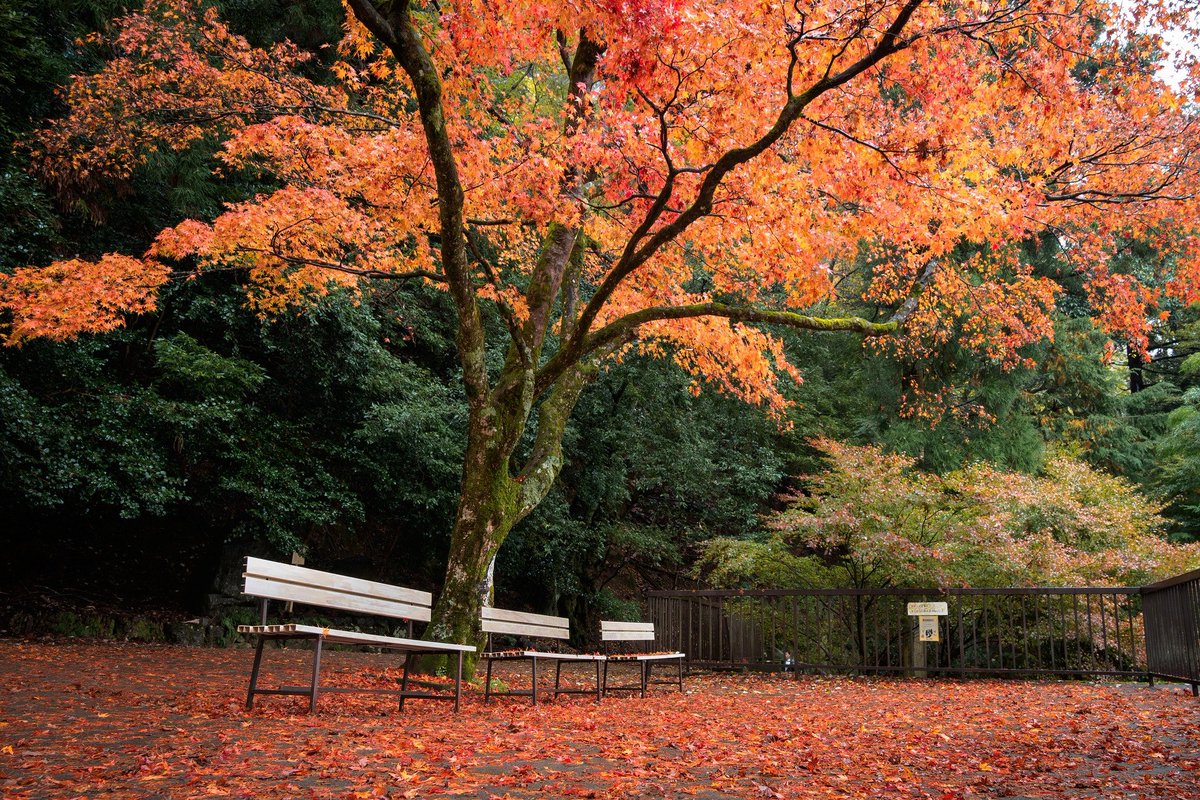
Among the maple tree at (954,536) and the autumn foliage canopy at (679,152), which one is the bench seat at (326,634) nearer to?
the autumn foliage canopy at (679,152)

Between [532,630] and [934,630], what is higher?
[934,630]

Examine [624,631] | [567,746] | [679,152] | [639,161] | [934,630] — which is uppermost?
[679,152]

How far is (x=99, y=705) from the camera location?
213 inches

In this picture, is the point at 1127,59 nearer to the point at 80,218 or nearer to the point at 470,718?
the point at 470,718

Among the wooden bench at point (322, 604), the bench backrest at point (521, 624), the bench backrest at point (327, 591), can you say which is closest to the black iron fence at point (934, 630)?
the bench backrest at point (521, 624)

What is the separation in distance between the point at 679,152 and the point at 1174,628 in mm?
7056

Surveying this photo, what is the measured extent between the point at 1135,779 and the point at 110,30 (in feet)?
45.1

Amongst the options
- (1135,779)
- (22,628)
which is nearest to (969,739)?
(1135,779)

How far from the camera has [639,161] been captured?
28.0 ft

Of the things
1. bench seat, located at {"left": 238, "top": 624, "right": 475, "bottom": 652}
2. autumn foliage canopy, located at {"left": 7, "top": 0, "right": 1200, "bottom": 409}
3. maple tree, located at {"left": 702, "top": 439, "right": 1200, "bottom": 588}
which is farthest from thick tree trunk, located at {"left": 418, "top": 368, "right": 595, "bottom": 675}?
maple tree, located at {"left": 702, "top": 439, "right": 1200, "bottom": 588}

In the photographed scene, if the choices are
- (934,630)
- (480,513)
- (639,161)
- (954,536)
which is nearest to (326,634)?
(480,513)

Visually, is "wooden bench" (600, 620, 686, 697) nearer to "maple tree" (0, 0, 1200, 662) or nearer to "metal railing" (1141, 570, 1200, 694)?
"maple tree" (0, 0, 1200, 662)

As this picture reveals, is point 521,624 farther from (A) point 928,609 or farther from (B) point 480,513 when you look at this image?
(A) point 928,609

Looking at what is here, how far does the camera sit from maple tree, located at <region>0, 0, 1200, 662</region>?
22.8 ft
